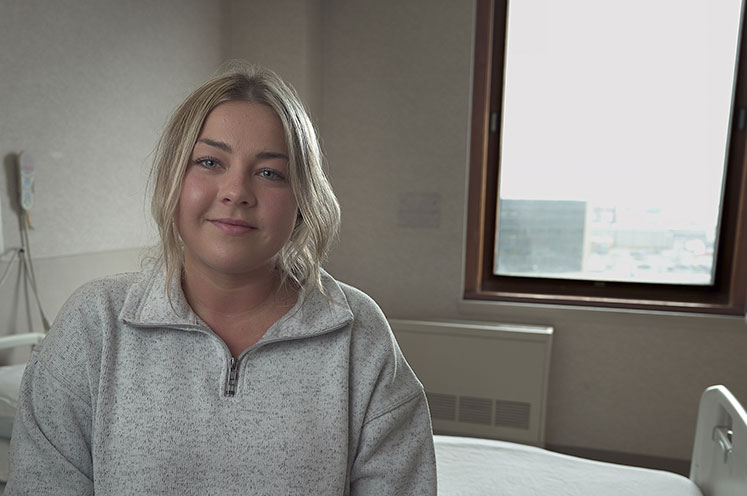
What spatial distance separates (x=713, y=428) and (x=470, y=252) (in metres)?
1.33

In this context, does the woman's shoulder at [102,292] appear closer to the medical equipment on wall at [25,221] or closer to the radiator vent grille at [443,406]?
the medical equipment on wall at [25,221]

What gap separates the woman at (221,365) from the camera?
0.94 meters

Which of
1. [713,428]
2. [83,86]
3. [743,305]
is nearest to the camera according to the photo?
[713,428]

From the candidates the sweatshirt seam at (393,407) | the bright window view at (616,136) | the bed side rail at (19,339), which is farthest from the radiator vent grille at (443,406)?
the sweatshirt seam at (393,407)

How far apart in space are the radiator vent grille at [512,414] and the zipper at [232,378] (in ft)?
6.06

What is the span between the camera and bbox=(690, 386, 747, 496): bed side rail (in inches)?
53.5

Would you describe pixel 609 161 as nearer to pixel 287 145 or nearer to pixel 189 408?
pixel 287 145

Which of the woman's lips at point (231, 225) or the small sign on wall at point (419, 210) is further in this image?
the small sign on wall at point (419, 210)

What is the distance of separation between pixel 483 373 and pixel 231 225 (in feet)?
6.17

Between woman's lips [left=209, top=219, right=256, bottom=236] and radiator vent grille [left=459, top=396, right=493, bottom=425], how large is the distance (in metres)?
1.91

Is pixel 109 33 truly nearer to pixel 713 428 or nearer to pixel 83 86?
pixel 83 86

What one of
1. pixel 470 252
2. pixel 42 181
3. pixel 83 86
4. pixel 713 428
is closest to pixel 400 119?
pixel 470 252

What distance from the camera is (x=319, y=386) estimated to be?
99cm

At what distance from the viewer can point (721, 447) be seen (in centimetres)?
153
